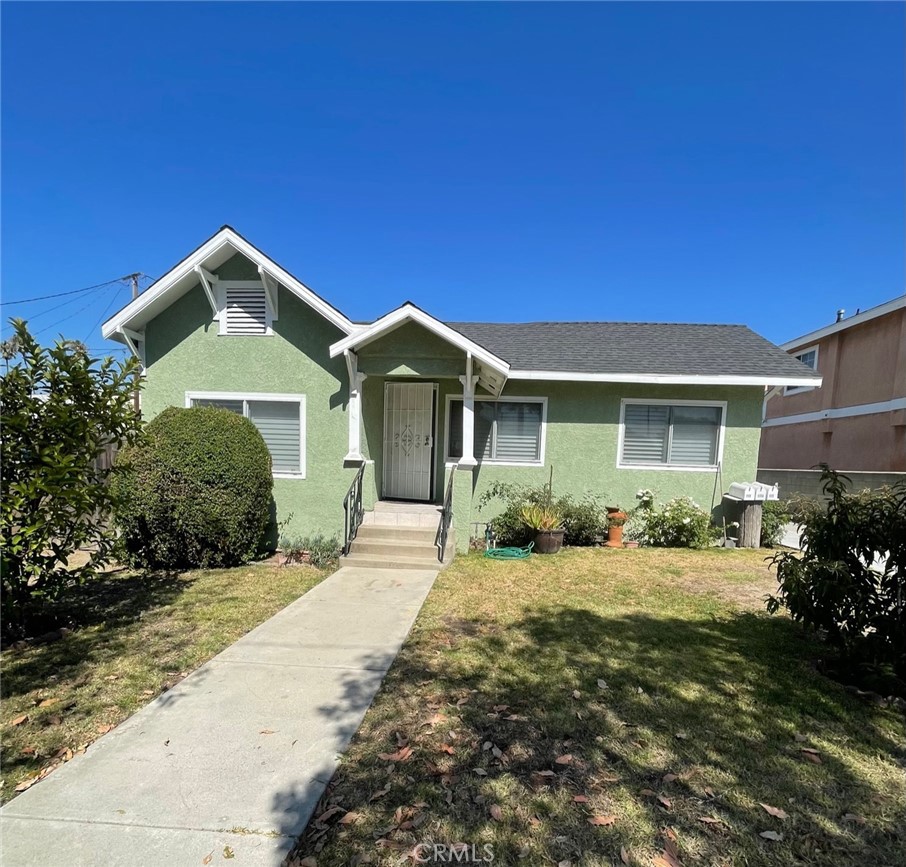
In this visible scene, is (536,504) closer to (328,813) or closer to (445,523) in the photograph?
(445,523)

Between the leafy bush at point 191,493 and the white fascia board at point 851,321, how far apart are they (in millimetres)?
18841

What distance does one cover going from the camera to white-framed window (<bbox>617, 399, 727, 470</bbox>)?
9203 mm

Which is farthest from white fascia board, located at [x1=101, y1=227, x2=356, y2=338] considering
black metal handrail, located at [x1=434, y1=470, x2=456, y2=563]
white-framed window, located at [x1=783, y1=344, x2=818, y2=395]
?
white-framed window, located at [x1=783, y1=344, x2=818, y2=395]

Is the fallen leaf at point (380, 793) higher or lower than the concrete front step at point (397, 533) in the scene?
higher

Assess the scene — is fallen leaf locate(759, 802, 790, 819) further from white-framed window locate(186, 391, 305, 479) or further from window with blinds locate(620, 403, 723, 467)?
white-framed window locate(186, 391, 305, 479)

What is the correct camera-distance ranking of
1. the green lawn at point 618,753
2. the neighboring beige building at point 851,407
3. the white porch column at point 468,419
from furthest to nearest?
the neighboring beige building at point 851,407 < the white porch column at point 468,419 < the green lawn at point 618,753

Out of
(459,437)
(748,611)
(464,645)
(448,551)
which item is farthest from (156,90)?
(748,611)

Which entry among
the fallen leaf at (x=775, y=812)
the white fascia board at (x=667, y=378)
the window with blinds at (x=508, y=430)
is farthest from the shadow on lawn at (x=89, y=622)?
the white fascia board at (x=667, y=378)

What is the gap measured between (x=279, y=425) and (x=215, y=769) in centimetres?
657

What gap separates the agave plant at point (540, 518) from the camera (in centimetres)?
816

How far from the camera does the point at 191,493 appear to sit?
673 centimetres

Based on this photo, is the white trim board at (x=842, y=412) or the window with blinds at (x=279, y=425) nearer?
the window with blinds at (x=279, y=425)

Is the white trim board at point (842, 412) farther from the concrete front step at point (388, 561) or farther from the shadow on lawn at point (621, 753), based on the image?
the shadow on lawn at point (621, 753)

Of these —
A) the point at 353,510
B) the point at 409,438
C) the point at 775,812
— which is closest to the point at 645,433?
the point at 409,438
